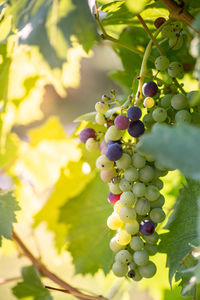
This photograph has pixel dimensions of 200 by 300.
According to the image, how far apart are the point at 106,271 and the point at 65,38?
40 cm

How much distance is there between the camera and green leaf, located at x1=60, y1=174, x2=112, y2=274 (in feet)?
2.33

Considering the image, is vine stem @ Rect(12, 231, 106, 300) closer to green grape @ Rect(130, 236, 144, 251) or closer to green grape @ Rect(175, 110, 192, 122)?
green grape @ Rect(130, 236, 144, 251)

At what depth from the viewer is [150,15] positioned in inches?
22.9

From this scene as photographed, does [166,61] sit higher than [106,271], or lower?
higher

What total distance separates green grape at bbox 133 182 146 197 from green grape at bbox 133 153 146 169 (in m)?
0.02

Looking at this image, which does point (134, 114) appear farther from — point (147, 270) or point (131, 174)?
point (147, 270)

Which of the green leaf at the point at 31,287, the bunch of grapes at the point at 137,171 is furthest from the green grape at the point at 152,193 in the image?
the green leaf at the point at 31,287

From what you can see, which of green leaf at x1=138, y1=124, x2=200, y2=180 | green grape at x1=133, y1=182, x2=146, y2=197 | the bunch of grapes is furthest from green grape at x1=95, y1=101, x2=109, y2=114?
green leaf at x1=138, y1=124, x2=200, y2=180

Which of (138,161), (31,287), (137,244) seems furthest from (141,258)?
(31,287)

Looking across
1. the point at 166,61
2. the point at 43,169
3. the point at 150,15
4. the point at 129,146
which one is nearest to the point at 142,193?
the point at 129,146

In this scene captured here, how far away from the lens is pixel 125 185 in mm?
469

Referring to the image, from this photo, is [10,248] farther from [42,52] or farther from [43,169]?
[42,52]

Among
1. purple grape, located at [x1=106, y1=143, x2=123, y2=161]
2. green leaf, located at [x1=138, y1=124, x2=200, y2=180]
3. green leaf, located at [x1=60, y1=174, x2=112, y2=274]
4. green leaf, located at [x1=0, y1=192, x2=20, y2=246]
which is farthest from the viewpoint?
green leaf, located at [x1=60, y1=174, x2=112, y2=274]

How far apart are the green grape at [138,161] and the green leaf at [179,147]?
0.16m
